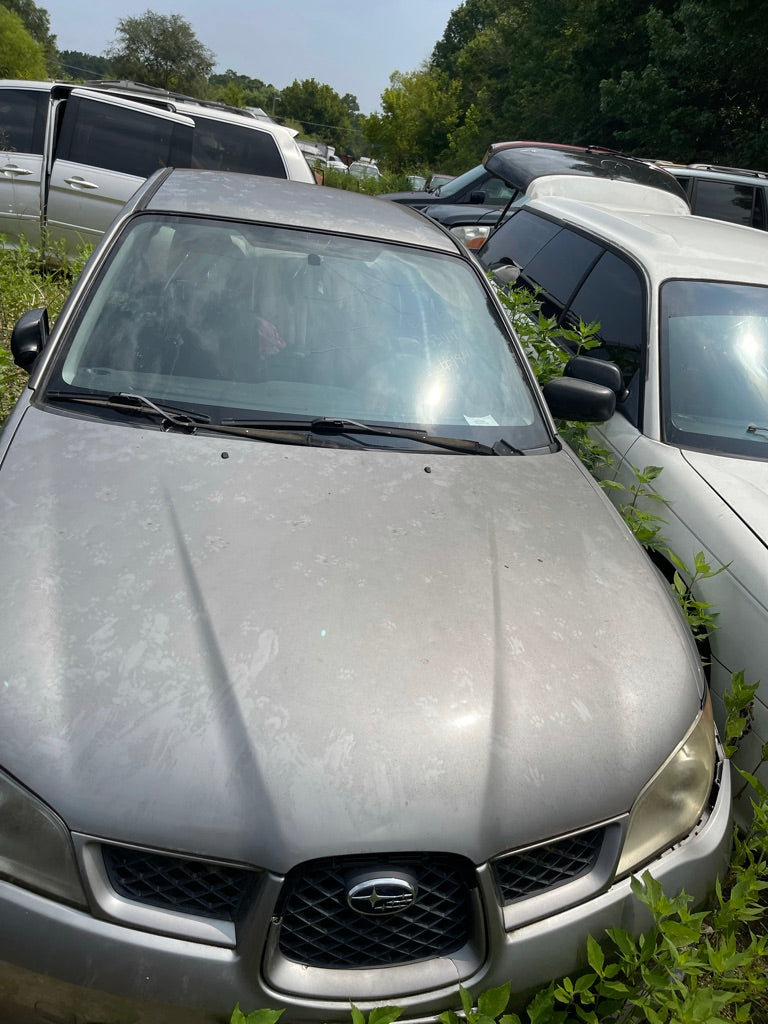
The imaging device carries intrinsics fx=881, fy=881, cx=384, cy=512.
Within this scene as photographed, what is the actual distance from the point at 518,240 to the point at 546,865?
473cm

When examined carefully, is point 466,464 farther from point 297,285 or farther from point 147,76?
point 147,76

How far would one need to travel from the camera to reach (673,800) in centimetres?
185

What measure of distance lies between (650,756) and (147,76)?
2714 inches

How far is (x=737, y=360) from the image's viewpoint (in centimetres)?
367

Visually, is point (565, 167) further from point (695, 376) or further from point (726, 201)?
point (726, 201)

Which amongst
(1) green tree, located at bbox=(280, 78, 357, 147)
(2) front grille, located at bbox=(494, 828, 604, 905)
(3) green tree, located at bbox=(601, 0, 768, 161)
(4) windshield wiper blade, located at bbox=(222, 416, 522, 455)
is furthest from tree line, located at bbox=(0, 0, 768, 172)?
(1) green tree, located at bbox=(280, 78, 357, 147)

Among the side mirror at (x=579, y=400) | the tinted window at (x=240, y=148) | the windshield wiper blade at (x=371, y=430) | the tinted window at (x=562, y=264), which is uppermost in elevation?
the tinted window at (x=240, y=148)

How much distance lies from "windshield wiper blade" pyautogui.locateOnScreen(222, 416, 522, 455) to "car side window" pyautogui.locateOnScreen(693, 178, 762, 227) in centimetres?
727

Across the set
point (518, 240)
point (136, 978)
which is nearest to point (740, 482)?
point (136, 978)

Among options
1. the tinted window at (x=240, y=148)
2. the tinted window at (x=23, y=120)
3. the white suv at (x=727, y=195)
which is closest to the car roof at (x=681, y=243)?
the tinted window at (x=240, y=148)

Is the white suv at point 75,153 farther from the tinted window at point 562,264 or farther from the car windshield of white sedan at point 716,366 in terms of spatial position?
Answer: the car windshield of white sedan at point 716,366

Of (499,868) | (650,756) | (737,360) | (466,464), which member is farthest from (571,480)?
(737,360)

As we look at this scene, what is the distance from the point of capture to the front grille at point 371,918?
1507 mm

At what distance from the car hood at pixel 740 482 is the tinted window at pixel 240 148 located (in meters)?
6.07
